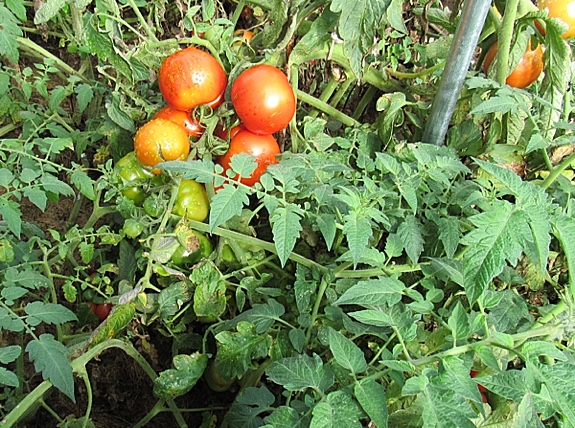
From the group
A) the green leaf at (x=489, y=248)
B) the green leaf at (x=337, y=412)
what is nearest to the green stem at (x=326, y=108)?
the green leaf at (x=489, y=248)

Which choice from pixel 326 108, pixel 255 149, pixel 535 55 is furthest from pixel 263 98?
pixel 535 55

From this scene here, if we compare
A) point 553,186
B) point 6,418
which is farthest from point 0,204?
point 553,186

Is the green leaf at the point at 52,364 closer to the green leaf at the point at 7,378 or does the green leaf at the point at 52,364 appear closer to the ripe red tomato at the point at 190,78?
the green leaf at the point at 7,378

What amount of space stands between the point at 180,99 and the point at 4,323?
1.83 feet

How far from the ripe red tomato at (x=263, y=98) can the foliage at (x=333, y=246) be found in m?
0.07

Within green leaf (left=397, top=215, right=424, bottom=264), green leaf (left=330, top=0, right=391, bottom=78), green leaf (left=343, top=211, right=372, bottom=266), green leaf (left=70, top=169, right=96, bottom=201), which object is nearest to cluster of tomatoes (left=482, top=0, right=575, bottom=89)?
green leaf (left=330, top=0, right=391, bottom=78)

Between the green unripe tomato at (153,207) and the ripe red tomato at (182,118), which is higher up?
the ripe red tomato at (182,118)

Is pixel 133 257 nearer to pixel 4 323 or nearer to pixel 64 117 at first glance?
pixel 4 323

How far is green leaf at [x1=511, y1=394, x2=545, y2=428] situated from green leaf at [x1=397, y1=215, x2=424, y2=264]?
0.94 feet

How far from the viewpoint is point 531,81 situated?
1.10 m

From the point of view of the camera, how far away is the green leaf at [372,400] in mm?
592

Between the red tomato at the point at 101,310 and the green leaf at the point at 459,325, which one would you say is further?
the red tomato at the point at 101,310

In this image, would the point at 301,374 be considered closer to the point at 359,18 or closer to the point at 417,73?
the point at 359,18

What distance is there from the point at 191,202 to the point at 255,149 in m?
0.18
